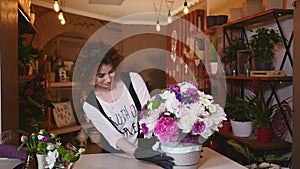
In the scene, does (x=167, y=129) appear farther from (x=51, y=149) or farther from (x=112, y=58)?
(x=112, y=58)

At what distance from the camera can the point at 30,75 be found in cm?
314

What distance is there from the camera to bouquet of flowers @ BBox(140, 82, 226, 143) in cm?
130

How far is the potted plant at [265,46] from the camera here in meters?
2.62

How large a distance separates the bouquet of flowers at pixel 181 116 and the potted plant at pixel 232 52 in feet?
6.13

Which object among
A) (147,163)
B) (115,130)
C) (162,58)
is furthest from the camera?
(162,58)

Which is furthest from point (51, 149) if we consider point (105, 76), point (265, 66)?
point (265, 66)

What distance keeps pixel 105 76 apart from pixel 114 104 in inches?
7.5

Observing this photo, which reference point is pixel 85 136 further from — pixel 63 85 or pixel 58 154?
pixel 58 154

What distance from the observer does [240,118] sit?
9.53 feet

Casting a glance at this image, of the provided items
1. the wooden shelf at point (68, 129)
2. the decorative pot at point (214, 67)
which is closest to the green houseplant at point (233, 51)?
the decorative pot at point (214, 67)

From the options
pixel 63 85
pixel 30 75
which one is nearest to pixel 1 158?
pixel 30 75

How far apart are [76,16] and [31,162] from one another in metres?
4.95

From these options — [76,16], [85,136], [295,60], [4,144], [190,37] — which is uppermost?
[76,16]

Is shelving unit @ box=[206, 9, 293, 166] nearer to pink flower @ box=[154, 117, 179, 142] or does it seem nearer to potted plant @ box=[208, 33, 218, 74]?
potted plant @ box=[208, 33, 218, 74]
